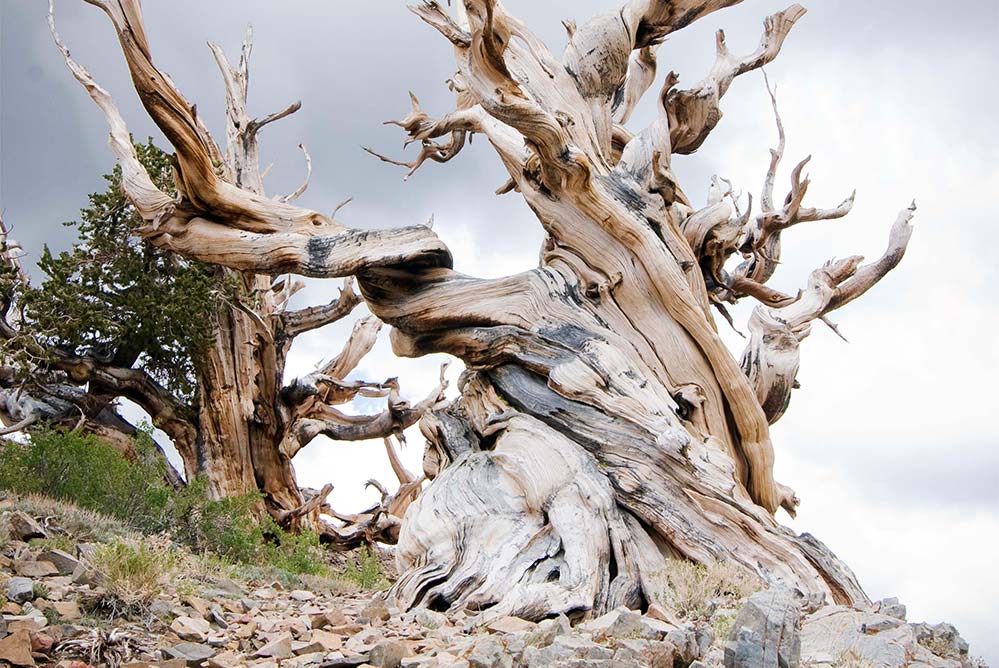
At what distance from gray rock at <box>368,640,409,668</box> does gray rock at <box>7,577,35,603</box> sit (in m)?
1.65

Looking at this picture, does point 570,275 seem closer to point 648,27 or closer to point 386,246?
point 386,246

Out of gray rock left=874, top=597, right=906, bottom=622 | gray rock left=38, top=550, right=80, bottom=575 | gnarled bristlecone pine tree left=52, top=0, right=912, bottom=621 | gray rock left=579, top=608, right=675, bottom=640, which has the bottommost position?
gray rock left=38, top=550, right=80, bottom=575

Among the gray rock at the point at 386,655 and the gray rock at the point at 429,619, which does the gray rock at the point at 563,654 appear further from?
the gray rock at the point at 429,619

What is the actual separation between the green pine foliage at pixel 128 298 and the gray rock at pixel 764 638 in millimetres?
8099

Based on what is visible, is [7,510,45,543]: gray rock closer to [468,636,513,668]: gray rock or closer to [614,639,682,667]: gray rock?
[468,636,513,668]: gray rock

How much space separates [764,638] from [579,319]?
3896 millimetres

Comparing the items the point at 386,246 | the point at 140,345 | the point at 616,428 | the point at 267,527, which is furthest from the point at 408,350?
the point at 140,345

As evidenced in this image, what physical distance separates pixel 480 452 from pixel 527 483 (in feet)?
2.37

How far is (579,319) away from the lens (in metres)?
6.68

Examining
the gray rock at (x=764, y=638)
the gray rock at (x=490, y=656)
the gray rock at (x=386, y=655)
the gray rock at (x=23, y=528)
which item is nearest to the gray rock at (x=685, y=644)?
the gray rock at (x=764, y=638)

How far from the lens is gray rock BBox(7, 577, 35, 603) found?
3775mm

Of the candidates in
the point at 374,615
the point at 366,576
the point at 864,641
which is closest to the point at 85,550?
the point at 374,615

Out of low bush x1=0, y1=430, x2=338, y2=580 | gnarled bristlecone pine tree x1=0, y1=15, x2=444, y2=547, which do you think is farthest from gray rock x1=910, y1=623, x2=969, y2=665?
gnarled bristlecone pine tree x1=0, y1=15, x2=444, y2=547

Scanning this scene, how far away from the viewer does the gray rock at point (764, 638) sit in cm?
289
